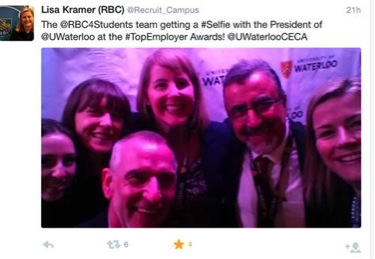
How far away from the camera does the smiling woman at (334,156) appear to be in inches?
42.8

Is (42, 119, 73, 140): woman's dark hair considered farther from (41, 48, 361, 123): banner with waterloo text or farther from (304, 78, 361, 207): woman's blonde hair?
(304, 78, 361, 207): woman's blonde hair

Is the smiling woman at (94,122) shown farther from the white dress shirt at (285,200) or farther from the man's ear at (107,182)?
the white dress shirt at (285,200)

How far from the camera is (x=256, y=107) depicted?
3.57 feet

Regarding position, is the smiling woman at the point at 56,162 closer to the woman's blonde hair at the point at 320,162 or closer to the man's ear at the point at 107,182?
the man's ear at the point at 107,182

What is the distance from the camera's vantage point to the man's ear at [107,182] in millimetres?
1088

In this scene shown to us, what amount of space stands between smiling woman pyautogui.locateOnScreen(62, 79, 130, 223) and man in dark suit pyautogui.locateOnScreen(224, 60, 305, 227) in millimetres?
208

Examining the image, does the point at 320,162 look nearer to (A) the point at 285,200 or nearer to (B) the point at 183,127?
(A) the point at 285,200

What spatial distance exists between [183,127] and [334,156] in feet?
0.96
